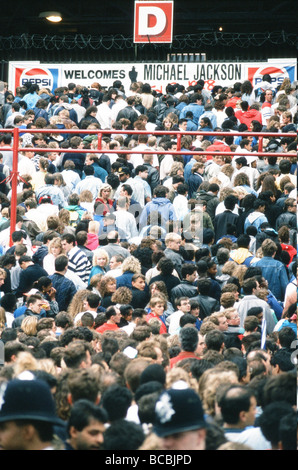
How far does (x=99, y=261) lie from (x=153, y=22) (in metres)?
12.4

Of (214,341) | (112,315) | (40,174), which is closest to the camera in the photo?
(214,341)

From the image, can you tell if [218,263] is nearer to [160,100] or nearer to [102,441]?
[102,441]

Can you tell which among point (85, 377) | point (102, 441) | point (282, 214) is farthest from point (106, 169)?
point (102, 441)

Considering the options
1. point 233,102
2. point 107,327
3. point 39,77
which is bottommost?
point 107,327

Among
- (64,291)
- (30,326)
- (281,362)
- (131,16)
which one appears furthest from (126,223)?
(131,16)

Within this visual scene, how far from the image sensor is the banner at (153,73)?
20.8 meters

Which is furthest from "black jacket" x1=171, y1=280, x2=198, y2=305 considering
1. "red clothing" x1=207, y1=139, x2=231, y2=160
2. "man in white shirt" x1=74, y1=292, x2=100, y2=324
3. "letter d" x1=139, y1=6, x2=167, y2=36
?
"letter d" x1=139, y1=6, x2=167, y2=36

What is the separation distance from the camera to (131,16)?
25.3 meters

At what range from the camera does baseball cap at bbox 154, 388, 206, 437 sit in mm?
3795

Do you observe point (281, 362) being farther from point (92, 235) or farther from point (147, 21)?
point (147, 21)

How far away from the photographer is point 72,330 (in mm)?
7453

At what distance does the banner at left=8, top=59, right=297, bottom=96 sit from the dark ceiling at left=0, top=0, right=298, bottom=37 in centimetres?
384

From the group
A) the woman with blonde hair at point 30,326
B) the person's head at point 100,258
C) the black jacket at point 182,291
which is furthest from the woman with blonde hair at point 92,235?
the woman with blonde hair at point 30,326

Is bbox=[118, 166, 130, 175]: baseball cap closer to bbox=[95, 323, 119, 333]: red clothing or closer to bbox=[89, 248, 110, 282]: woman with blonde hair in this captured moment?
bbox=[89, 248, 110, 282]: woman with blonde hair
